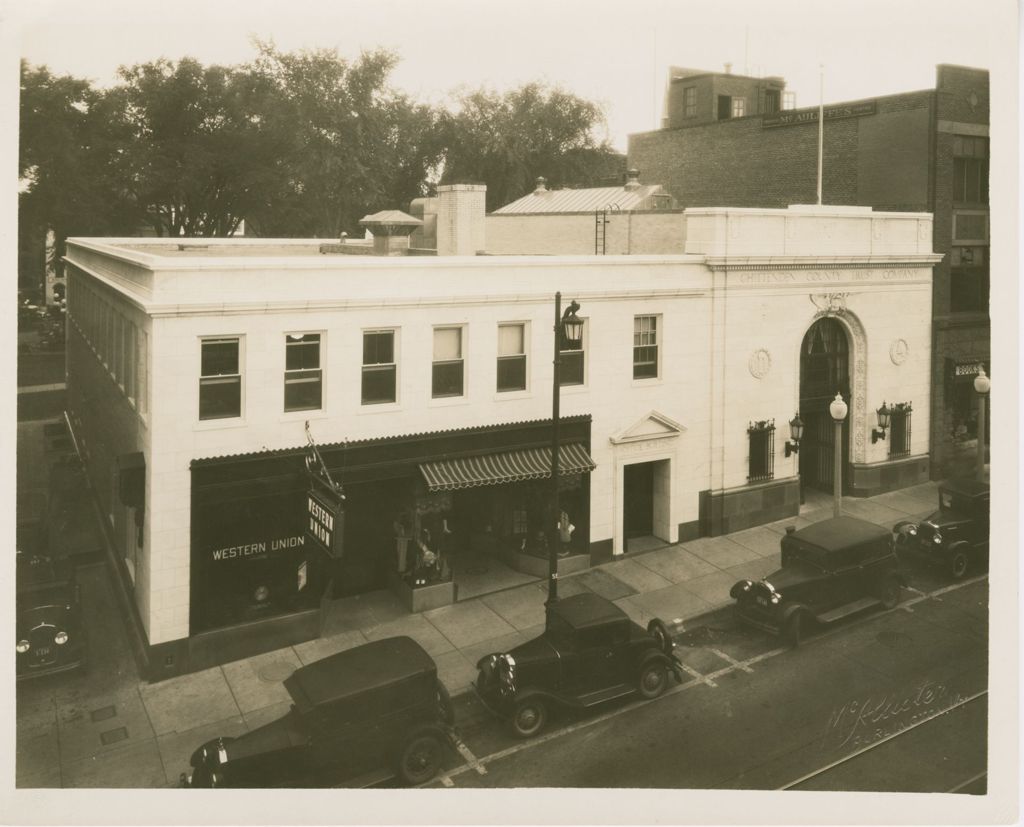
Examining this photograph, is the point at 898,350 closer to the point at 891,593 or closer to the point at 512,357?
the point at 891,593

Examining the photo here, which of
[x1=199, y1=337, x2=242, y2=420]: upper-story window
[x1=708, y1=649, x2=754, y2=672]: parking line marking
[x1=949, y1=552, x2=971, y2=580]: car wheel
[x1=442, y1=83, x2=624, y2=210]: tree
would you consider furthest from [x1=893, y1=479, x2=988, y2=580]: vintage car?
[x1=442, y1=83, x2=624, y2=210]: tree

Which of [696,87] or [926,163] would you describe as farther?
[696,87]

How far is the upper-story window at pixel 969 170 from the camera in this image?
21.3m

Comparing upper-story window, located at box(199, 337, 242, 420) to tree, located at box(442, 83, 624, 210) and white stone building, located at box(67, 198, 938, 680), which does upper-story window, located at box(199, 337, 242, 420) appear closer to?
white stone building, located at box(67, 198, 938, 680)

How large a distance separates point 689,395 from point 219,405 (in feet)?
35.4

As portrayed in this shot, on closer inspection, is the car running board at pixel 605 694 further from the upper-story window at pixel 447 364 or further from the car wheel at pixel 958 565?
the car wheel at pixel 958 565

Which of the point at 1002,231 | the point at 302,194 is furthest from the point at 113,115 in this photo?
the point at 1002,231

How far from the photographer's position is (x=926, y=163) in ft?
78.7

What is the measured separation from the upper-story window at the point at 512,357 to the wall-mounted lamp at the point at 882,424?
10248 mm

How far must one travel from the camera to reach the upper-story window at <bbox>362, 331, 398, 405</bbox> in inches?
696

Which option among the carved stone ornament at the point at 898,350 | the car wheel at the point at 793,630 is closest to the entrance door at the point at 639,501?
the car wheel at the point at 793,630

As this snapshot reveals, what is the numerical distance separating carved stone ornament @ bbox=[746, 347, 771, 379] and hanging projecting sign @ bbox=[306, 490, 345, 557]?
10998mm

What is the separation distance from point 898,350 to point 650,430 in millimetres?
7931

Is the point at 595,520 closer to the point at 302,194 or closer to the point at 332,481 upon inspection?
the point at 332,481
